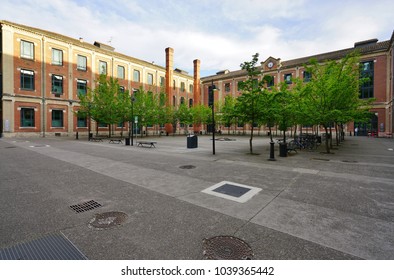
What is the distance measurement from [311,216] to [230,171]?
4.48m

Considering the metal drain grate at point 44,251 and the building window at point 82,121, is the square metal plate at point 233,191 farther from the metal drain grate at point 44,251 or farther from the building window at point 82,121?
the building window at point 82,121

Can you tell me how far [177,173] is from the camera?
834 centimetres

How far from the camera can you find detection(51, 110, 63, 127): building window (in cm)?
3219

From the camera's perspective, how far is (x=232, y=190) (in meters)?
6.19

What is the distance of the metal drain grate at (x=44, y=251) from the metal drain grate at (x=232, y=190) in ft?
13.1

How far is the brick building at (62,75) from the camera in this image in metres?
28.2

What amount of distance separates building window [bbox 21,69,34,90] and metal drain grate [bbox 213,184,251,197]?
3604cm

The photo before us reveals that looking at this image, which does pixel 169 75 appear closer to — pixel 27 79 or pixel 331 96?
pixel 27 79

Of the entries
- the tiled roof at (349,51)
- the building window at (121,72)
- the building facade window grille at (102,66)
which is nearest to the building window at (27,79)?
the building facade window grille at (102,66)

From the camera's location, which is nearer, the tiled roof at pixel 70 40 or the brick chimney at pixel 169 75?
the tiled roof at pixel 70 40

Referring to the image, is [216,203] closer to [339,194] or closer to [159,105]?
[339,194]
